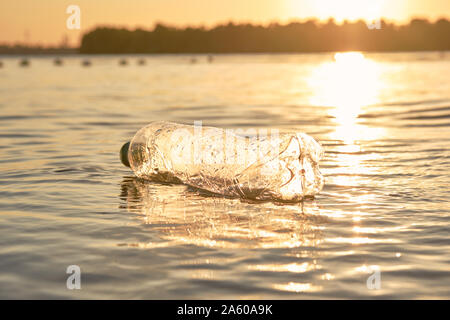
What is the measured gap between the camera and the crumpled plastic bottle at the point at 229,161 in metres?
8.73

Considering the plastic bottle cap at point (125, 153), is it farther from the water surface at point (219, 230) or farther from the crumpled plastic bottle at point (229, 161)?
the water surface at point (219, 230)

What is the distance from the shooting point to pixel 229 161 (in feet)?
30.6

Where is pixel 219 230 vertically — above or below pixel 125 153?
below

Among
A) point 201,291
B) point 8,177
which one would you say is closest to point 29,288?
point 201,291

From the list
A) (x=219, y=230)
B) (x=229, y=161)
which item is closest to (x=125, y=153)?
(x=229, y=161)

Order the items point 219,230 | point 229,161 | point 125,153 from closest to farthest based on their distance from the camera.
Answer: point 219,230 < point 229,161 < point 125,153

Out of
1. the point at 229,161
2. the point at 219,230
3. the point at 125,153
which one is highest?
the point at 125,153

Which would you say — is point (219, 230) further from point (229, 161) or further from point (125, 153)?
point (125, 153)

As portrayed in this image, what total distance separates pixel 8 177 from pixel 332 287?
23.3ft

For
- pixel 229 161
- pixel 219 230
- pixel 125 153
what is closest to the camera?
pixel 219 230

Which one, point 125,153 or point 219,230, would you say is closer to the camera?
point 219,230

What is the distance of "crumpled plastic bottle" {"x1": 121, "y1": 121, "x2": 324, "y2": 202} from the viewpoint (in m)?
8.73

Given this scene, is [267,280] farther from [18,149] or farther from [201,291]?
[18,149]

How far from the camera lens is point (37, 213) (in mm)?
8320
